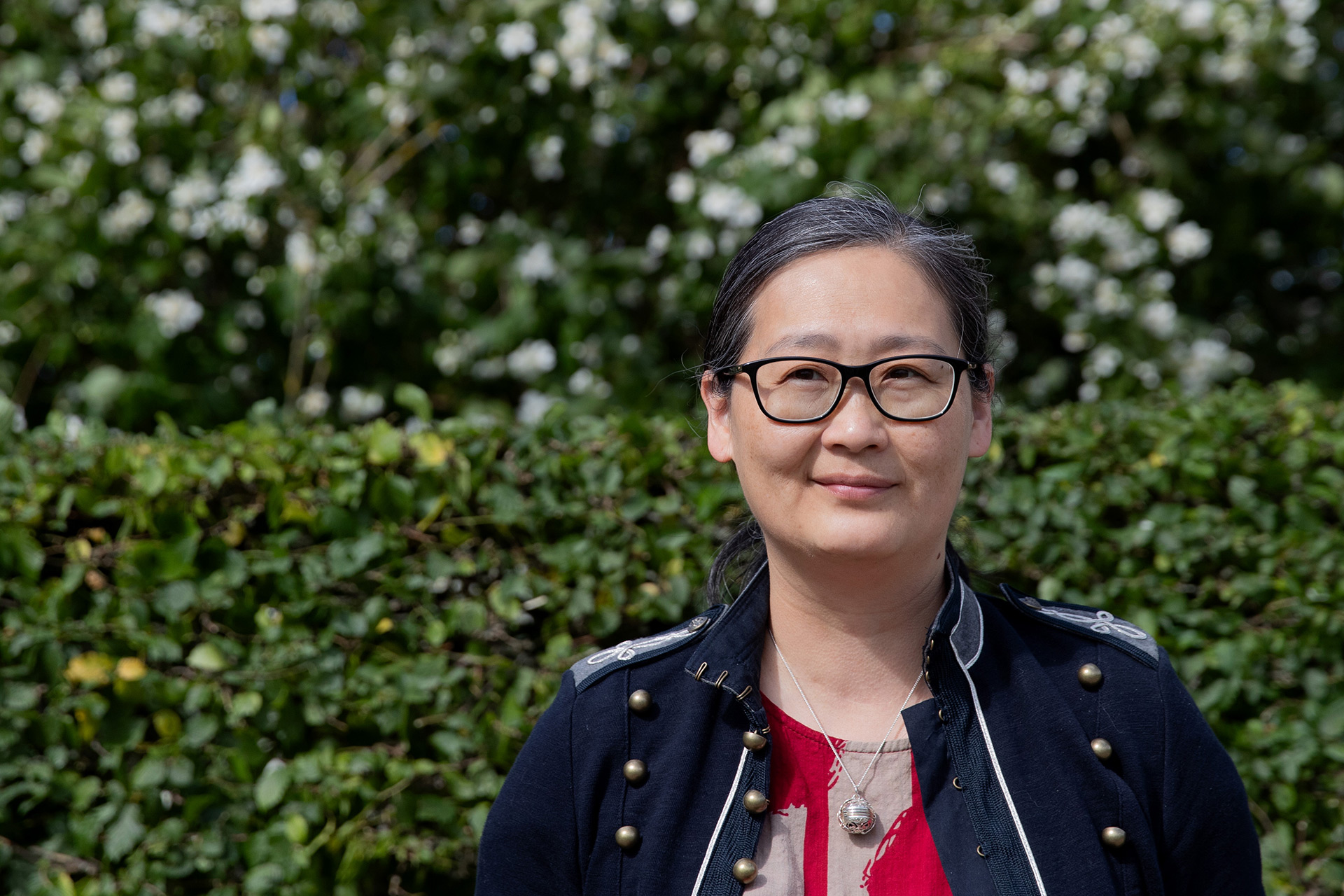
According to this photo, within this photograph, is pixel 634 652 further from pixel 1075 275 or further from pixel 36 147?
pixel 36 147

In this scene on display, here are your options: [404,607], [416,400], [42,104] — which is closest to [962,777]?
[404,607]

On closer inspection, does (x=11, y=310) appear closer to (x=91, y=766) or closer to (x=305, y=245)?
(x=305, y=245)

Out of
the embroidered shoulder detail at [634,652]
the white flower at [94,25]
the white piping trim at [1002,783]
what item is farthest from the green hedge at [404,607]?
the white flower at [94,25]

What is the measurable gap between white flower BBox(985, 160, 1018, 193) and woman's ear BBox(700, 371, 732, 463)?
2891 mm

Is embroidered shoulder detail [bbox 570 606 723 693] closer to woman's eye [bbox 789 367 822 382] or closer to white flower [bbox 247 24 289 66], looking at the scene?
woman's eye [bbox 789 367 822 382]

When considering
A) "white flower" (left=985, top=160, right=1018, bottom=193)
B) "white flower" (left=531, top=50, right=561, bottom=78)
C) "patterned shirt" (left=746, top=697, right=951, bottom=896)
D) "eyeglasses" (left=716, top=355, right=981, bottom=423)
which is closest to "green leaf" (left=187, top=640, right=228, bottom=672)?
"patterned shirt" (left=746, top=697, right=951, bottom=896)

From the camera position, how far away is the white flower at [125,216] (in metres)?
3.74

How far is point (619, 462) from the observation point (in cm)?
255

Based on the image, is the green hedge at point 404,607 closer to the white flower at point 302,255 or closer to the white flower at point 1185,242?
the white flower at point 302,255

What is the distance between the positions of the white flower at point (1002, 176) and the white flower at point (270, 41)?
2.62 meters

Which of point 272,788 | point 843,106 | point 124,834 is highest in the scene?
point 843,106

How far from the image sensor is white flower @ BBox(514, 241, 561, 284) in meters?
3.93

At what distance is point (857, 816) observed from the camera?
4.44 ft

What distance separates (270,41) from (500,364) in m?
1.42
